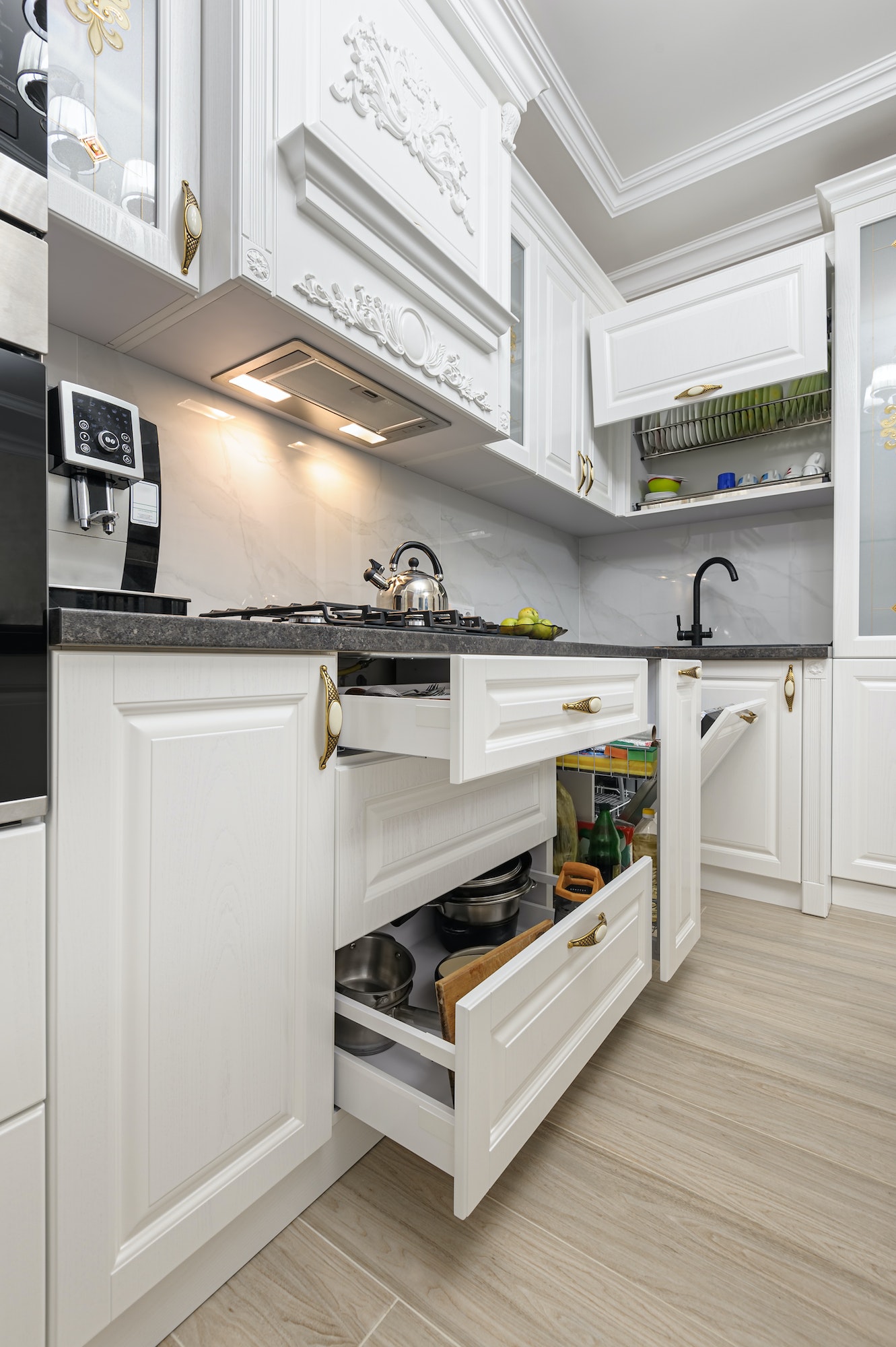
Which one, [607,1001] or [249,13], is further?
[607,1001]

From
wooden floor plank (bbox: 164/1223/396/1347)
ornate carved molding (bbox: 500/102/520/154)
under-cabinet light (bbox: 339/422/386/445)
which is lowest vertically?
wooden floor plank (bbox: 164/1223/396/1347)

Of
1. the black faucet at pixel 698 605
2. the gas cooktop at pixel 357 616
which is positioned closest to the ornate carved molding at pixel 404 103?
the gas cooktop at pixel 357 616

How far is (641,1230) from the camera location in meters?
0.90

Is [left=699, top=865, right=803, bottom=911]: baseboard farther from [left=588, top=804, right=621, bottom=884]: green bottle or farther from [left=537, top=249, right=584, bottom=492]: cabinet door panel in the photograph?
[left=537, top=249, right=584, bottom=492]: cabinet door panel

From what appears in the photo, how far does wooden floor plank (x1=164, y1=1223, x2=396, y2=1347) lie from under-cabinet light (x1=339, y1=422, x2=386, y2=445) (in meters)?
1.57

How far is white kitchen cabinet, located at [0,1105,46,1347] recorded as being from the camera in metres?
0.55

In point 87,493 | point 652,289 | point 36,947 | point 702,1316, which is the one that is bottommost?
point 702,1316

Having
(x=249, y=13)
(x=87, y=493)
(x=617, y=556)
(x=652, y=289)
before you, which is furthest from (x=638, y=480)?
(x=87, y=493)

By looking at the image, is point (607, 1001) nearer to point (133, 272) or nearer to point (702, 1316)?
point (702, 1316)

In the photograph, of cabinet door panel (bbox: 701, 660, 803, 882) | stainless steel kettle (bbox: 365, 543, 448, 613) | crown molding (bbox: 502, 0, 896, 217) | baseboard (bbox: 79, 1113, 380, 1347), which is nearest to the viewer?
baseboard (bbox: 79, 1113, 380, 1347)

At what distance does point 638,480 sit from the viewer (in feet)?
9.17

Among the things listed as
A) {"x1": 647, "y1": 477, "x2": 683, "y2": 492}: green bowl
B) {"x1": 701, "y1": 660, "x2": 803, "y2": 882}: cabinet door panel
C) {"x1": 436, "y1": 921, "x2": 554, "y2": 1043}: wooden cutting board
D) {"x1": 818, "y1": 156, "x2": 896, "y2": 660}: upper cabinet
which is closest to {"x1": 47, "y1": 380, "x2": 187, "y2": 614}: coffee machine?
{"x1": 436, "y1": 921, "x2": 554, "y2": 1043}: wooden cutting board

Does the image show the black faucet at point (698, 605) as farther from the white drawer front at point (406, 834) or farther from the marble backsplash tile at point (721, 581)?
the white drawer front at point (406, 834)

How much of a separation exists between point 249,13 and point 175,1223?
1641mm
